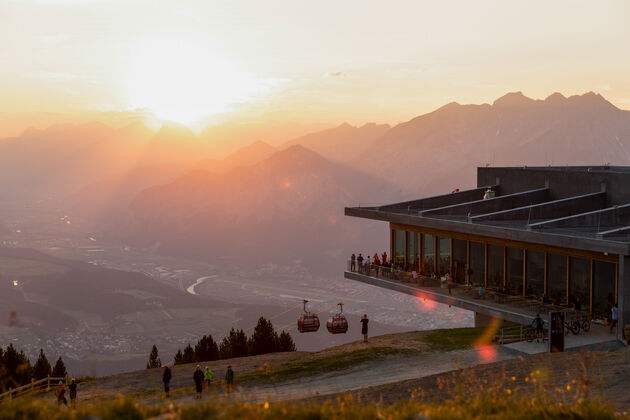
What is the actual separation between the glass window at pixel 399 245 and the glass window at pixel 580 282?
43.4 feet

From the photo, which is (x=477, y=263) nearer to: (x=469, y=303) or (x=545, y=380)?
(x=469, y=303)

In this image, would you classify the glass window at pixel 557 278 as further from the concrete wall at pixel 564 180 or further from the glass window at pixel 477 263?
the concrete wall at pixel 564 180

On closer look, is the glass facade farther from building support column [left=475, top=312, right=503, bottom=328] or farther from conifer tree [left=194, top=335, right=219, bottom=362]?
conifer tree [left=194, top=335, right=219, bottom=362]

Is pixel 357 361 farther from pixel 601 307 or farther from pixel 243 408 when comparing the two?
pixel 243 408

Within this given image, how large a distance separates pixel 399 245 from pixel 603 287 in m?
15.7

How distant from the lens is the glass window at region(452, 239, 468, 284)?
38.0 meters

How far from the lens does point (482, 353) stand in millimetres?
29812

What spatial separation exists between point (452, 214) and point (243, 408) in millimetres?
33579

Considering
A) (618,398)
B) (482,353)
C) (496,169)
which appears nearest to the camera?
(618,398)

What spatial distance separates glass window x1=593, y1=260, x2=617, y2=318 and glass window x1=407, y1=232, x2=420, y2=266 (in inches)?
517

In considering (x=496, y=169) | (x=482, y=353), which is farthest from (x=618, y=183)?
(x=482, y=353)

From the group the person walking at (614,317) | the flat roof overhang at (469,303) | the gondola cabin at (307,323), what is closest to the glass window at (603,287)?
the person walking at (614,317)

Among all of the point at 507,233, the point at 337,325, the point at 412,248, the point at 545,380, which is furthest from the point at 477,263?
the point at 545,380

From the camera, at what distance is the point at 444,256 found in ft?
129
